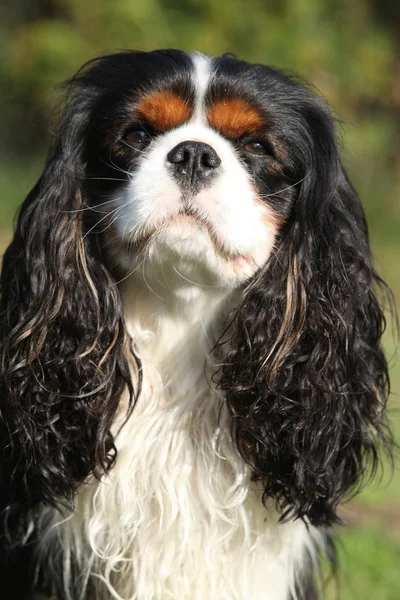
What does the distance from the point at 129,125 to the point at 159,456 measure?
950mm

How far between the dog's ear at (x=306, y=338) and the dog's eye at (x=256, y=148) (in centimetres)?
11

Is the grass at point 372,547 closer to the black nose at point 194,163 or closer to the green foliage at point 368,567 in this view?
the green foliage at point 368,567

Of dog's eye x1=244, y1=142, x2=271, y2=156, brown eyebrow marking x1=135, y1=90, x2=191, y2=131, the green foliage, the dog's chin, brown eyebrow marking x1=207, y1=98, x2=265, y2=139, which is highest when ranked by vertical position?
brown eyebrow marking x1=207, y1=98, x2=265, y2=139

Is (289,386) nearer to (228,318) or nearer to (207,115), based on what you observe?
(228,318)

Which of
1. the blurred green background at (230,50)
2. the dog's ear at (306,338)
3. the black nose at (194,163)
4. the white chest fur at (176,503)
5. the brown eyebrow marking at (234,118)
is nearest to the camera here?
the black nose at (194,163)

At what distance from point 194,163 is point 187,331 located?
0.55 meters

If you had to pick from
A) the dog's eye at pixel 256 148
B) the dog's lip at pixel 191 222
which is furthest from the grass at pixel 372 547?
the dog's lip at pixel 191 222

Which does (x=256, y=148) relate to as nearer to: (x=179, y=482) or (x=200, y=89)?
(x=200, y=89)

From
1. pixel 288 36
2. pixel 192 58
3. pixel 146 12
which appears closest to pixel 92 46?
pixel 146 12

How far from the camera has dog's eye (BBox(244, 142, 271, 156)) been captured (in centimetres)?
237

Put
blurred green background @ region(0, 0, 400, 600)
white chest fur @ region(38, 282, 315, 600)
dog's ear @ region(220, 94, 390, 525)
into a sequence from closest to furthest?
1. dog's ear @ region(220, 94, 390, 525)
2. white chest fur @ region(38, 282, 315, 600)
3. blurred green background @ region(0, 0, 400, 600)

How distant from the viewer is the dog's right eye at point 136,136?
2.38 m

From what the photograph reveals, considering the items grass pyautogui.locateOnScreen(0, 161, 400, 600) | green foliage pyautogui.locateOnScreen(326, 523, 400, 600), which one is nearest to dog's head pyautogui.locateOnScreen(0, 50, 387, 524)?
grass pyautogui.locateOnScreen(0, 161, 400, 600)

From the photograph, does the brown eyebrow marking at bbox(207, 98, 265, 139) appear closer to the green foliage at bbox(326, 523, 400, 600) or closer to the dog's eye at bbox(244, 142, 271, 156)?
the dog's eye at bbox(244, 142, 271, 156)
